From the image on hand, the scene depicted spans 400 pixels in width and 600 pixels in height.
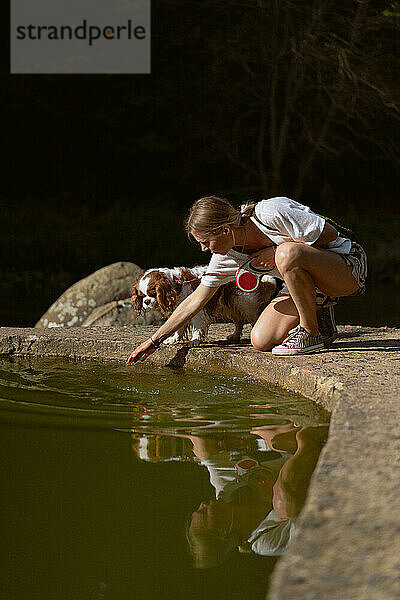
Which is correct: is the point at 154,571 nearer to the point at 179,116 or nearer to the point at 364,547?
the point at 364,547

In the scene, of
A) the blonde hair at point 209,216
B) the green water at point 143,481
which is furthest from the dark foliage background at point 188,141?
the green water at point 143,481

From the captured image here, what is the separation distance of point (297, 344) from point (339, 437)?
181 cm

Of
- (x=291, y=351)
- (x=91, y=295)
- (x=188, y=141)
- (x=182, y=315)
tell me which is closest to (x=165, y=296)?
(x=182, y=315)

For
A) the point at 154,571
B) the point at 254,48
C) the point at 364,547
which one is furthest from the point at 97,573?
the point at 254,48

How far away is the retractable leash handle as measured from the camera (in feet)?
14.3

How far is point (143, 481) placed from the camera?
2641 millimetres

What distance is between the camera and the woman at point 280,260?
3.97 metres

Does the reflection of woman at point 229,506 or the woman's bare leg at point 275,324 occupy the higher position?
the woman's bare leg at point 275,324

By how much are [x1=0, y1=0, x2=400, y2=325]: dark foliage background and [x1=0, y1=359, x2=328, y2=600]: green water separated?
792cm

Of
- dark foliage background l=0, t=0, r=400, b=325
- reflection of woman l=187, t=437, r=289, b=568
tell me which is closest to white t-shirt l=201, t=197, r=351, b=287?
reflection of woman l=187, t=437, r=289, b=568

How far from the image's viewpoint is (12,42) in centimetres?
1362

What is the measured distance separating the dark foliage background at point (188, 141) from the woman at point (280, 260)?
730 centimetres

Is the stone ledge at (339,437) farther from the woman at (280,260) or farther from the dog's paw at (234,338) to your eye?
the woman at (280,260)

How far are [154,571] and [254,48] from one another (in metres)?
12.3
